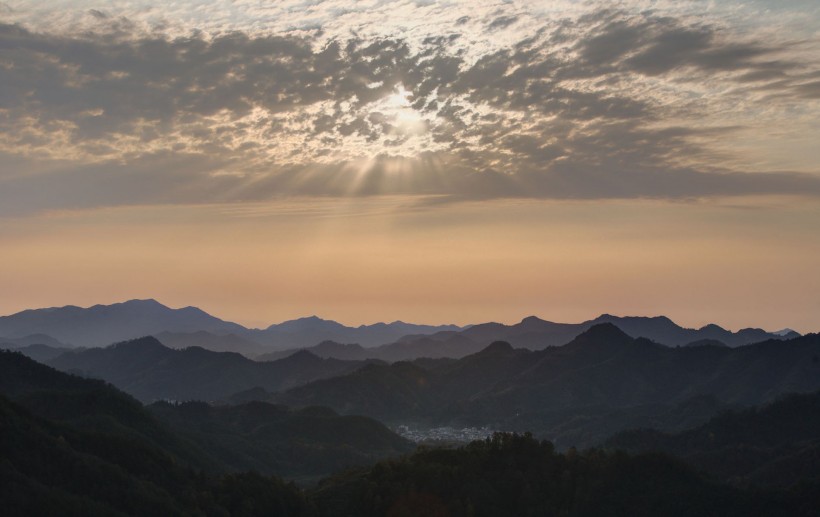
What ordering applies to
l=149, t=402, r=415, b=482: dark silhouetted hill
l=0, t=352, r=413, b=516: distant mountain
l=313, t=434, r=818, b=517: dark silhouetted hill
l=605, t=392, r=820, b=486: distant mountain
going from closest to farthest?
1. l=0, t=352, r=413, b=516: distant mountain
2. l=313, t=434, r=818, b=517: dark silhouetted hill
3. l=605, t=392, r=820, b=486: distant mountain
4. l=149, t=402, r=415, b=482: dark silhouetted hill

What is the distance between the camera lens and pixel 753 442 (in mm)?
156500

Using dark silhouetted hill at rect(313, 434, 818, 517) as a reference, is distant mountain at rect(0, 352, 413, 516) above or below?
above

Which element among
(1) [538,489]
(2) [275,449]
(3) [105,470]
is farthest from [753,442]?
(3) [105,470]

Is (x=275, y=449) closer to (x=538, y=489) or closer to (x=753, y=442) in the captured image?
(x=538, y=489)

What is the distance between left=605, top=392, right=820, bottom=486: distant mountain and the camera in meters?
121


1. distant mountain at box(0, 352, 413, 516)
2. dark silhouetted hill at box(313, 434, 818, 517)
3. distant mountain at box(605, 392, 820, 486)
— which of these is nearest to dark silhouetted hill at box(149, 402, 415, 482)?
distant mountain at box(0, 352, 413, 516)

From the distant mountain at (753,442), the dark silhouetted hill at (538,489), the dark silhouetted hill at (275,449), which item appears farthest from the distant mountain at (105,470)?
the distant mountain at (753,442)

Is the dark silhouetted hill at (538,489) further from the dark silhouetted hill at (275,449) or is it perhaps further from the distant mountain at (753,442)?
the dark silhouetted hill at (275,449)

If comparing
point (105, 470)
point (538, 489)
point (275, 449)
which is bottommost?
point (275, 449)

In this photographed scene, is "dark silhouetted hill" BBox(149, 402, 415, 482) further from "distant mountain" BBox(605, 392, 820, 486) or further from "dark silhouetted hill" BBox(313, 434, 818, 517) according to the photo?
"dark silhouetted hill" BBox(313, 434, 818, 517)

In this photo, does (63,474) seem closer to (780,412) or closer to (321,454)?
(321,454)

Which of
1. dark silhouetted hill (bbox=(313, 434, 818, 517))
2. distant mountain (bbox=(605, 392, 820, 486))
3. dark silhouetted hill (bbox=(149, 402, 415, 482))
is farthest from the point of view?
dark silhouetted hill (bbox=(149, 402, 415, 482))

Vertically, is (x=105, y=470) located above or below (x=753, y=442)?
above

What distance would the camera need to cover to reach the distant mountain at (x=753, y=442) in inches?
4774
